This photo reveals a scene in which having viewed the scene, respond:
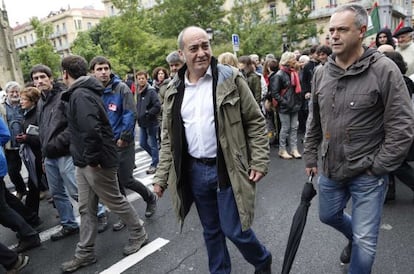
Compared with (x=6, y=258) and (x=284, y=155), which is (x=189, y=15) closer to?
(x=284, y=155)

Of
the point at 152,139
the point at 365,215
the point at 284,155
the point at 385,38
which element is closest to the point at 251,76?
the point at 284,155

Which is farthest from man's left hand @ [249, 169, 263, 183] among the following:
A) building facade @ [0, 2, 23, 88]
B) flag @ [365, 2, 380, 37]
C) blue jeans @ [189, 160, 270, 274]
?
building facade @ [0, 2, 23, 88]

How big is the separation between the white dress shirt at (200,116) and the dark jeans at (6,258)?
78.6 inches

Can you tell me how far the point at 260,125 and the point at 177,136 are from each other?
593 millimetres

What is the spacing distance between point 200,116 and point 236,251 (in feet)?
5.05

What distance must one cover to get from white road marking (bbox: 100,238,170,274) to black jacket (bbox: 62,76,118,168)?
36.2 inches

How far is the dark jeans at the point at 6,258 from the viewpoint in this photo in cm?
304

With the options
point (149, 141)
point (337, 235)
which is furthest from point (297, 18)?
point (337, 235)

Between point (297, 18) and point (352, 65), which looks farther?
point (297, 18)

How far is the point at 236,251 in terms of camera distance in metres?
3.27

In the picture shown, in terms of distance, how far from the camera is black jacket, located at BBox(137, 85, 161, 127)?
20.4ft

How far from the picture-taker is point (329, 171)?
2.32m

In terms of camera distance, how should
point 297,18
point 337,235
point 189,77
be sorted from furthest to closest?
point 297,18 → point 337,235 → point 189,77

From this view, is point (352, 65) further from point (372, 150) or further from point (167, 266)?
point (167, 266)
